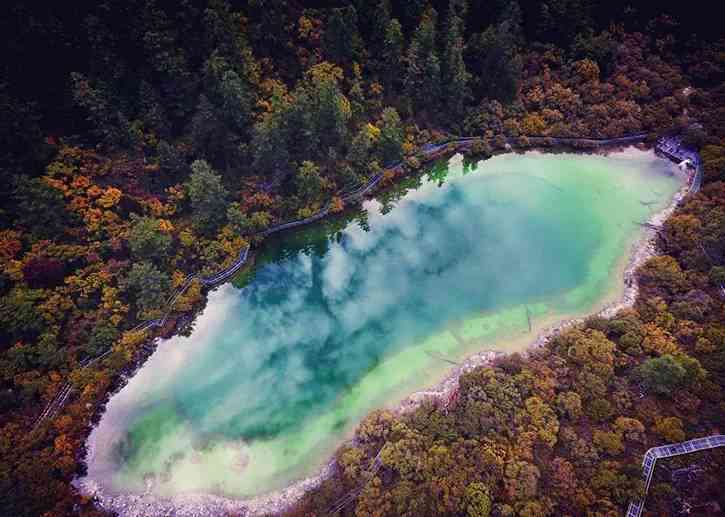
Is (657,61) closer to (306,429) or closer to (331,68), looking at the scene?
(331,68)

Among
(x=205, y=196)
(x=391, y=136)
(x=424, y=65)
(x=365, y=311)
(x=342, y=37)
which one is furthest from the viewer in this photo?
(x=424, y=65)

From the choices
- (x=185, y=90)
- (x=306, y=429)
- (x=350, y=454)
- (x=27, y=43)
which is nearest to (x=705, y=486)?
(x=350, y=454)

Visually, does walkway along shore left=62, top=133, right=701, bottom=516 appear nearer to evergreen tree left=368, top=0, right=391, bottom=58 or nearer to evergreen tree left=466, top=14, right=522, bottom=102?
evergreen tree left=466, top=14, right=522, bottom=102

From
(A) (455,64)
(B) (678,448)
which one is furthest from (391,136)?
(B) (678,448)

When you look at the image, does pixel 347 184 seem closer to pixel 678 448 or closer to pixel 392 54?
pixel 392 54

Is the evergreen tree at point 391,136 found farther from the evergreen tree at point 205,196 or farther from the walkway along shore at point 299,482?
the evergreen tree at point 205,196

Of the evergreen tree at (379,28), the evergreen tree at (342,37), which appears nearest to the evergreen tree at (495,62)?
the evergreen tree at (379,28)
